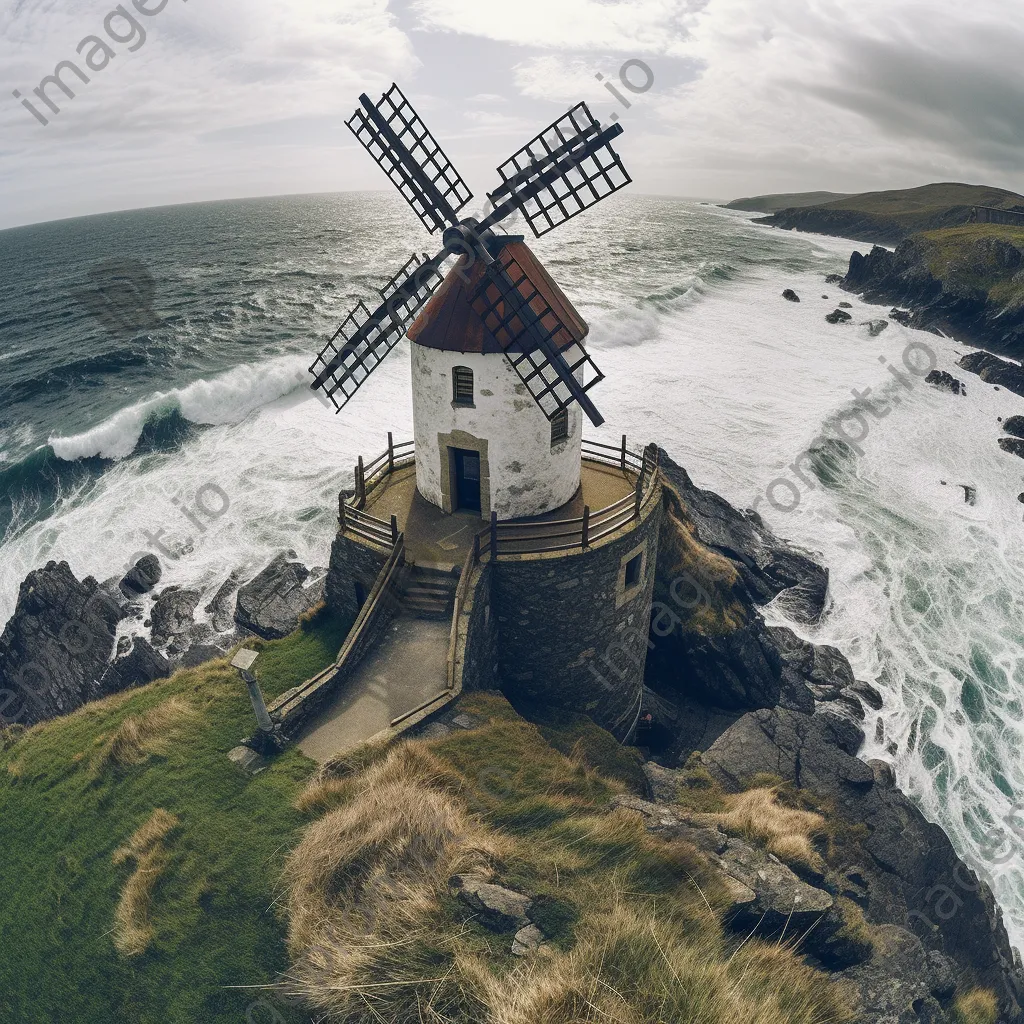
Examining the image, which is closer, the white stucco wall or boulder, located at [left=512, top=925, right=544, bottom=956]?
boulder, located at [left=512, top=925, right=544, bottom=956]

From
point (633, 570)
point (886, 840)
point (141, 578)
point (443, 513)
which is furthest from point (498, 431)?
point (141, 578)

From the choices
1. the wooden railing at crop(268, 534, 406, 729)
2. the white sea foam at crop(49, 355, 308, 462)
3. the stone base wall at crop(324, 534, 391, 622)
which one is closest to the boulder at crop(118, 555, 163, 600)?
the white sea foam at crop(49, 355, 308, 462)

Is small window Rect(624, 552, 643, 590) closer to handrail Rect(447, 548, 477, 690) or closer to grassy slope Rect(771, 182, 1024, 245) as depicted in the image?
handrail Rect(447, 548, 477, 690)

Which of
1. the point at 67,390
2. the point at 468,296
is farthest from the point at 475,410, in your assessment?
the point at 67,390

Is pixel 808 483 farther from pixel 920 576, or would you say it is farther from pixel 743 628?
pixel 743 628

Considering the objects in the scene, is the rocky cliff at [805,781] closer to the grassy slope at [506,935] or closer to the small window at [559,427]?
the grassy slope at [506,935]

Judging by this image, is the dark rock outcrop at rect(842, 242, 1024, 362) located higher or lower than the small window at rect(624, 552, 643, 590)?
lower
